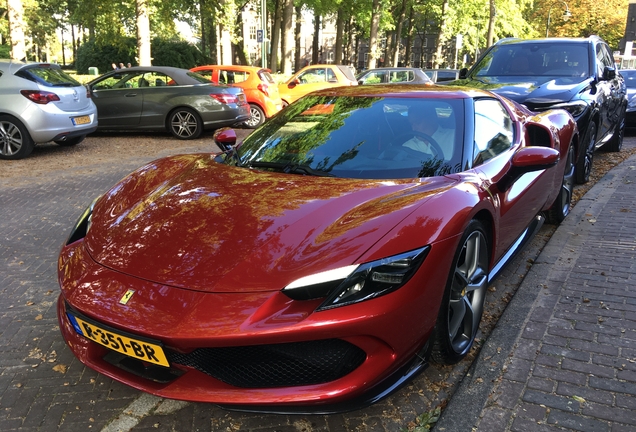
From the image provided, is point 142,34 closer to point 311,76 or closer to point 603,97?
point 311,76

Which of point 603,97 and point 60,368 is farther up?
point 603,97

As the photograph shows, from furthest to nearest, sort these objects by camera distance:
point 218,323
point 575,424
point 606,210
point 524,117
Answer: point 606,210
point 524,117
point 575,424
point 218,323

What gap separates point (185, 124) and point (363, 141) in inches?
349

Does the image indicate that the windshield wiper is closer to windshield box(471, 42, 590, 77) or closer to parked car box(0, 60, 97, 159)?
windshield box(471, 42, 590, 77)

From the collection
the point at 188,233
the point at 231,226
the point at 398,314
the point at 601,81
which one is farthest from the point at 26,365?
the point at 601,81

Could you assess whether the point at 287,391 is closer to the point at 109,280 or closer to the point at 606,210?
the point at 109,280

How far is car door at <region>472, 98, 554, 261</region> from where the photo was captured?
3285mm

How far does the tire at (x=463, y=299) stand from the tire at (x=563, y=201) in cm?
243

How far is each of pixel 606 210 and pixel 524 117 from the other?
6.21 ft

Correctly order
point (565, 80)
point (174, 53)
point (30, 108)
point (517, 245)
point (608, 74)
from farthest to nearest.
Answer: point (174, 53) → point (30, 108) → point (608, 74) → point (565, 80) → point (517, 245)

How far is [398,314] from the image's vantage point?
2221mm

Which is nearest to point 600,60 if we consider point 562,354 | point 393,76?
point 562,354

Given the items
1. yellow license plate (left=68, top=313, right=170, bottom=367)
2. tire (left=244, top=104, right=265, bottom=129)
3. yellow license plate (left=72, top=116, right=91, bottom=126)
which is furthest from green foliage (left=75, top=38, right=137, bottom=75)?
yellow license plate (left=68, top=313, right=170, bottom=367)

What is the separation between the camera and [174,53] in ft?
114
